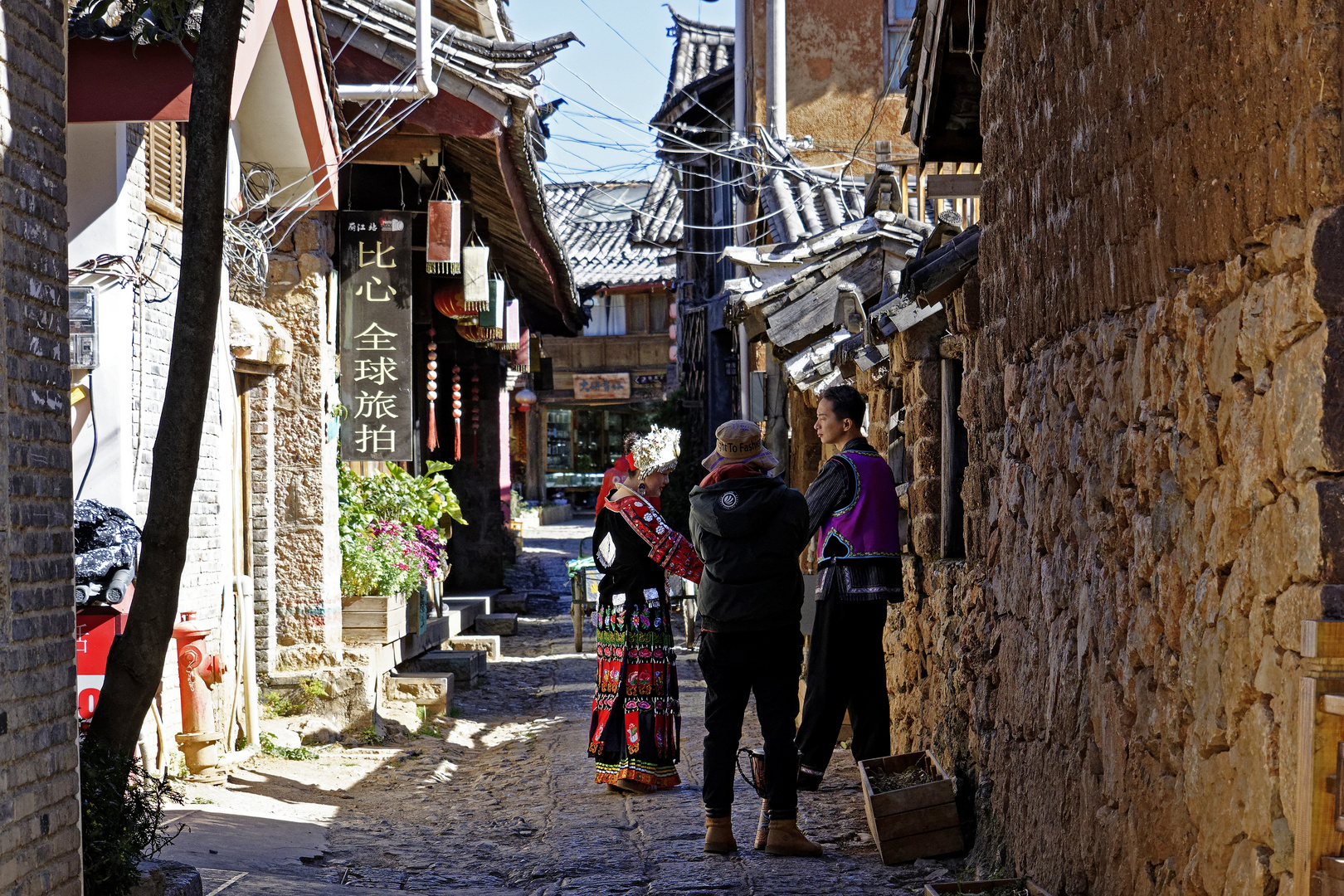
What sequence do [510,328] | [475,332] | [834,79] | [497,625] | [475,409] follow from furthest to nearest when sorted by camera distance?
[475,409] < [510,328] < [497,625] < [834,79] < [475,332]

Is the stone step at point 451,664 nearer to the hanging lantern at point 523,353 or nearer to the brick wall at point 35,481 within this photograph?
the brick wall at point 35,481

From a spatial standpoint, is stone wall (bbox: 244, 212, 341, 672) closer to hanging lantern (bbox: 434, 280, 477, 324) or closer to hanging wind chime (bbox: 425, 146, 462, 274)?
hanging wind chime (bbox: 425, 146, 462, 274)

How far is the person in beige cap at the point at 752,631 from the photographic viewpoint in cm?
554

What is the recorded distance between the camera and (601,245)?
3481 centimetres

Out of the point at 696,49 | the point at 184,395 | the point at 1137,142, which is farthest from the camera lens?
the point at 696,49

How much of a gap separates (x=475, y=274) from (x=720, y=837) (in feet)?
24.3

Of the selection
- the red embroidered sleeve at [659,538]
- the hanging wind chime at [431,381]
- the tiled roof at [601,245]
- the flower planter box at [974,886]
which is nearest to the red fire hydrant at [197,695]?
the red embroidered sleeve at [659,538]

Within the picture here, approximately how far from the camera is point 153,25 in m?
5.58

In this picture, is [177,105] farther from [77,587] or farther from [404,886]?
[404,886]

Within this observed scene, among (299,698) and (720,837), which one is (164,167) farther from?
(720,837)

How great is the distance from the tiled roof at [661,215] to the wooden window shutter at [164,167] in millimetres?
18493

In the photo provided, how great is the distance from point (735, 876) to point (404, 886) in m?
1.47

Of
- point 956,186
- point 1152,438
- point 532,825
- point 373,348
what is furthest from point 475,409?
point 1152,438

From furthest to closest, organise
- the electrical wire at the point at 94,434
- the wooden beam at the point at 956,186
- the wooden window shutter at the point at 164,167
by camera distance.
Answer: the wooden beam at the point at 956,186 < the wooden window shutter at the point at 164,167 < the electrical wire at the point at 94,434
